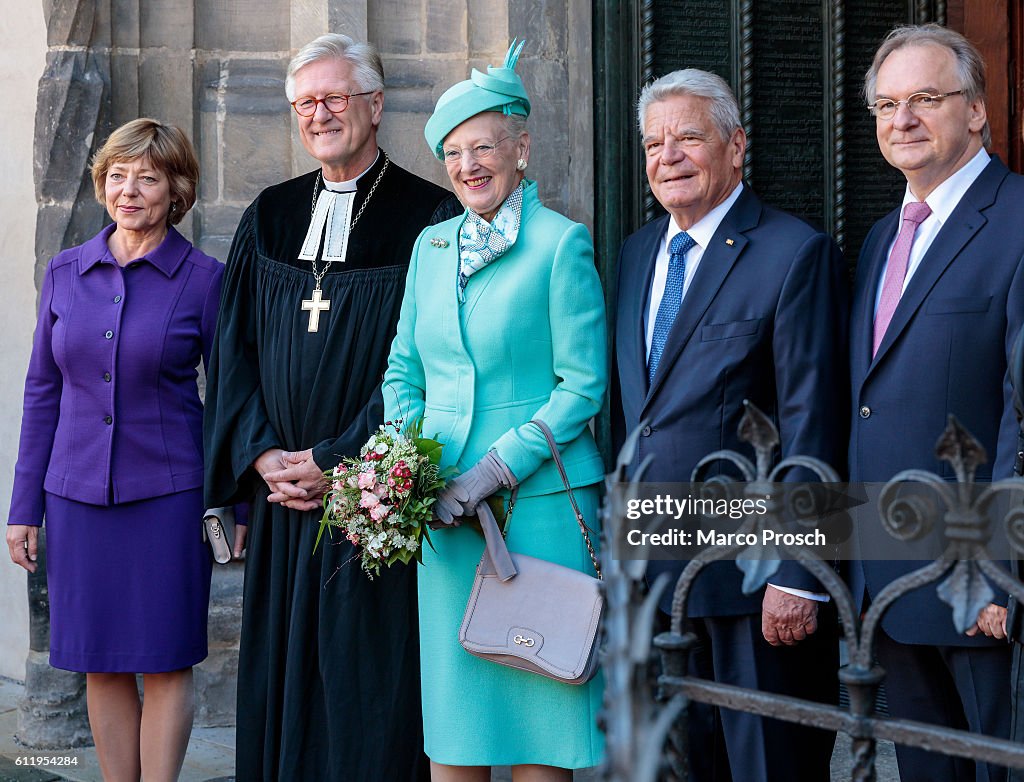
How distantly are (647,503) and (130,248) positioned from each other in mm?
2045

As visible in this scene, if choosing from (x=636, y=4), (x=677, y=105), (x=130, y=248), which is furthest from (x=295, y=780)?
(x=636, y=4)

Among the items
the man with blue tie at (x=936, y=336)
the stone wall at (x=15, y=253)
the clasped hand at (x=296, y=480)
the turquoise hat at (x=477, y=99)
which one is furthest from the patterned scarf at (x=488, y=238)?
the stone wall at (x=15, y=253)

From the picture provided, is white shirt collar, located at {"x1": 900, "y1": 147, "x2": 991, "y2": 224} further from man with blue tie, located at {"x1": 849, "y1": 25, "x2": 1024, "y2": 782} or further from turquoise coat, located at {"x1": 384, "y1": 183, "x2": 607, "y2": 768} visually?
turquoise coat, located at {"x1": 384, "y1": 183, "x2": 607, "y2": 768}

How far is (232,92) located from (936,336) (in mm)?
3351

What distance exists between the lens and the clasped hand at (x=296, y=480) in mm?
3816

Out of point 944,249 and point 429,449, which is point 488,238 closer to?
point 429,449

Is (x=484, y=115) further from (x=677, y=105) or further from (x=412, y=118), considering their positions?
(x=412, y=118)

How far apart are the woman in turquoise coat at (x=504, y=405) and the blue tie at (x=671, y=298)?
0.25 metres

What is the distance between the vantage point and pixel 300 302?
396 centimetres

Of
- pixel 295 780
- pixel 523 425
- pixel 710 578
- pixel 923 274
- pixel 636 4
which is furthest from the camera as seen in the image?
pixel 636 4

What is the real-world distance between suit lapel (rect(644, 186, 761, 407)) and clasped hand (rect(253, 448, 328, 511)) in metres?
1.13

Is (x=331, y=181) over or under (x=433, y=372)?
over

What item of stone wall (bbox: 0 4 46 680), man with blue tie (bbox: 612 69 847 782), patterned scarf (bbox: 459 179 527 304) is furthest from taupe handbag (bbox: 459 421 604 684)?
stone wall (bbox: 0 4 46 680)

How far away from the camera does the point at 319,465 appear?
3.79 m
